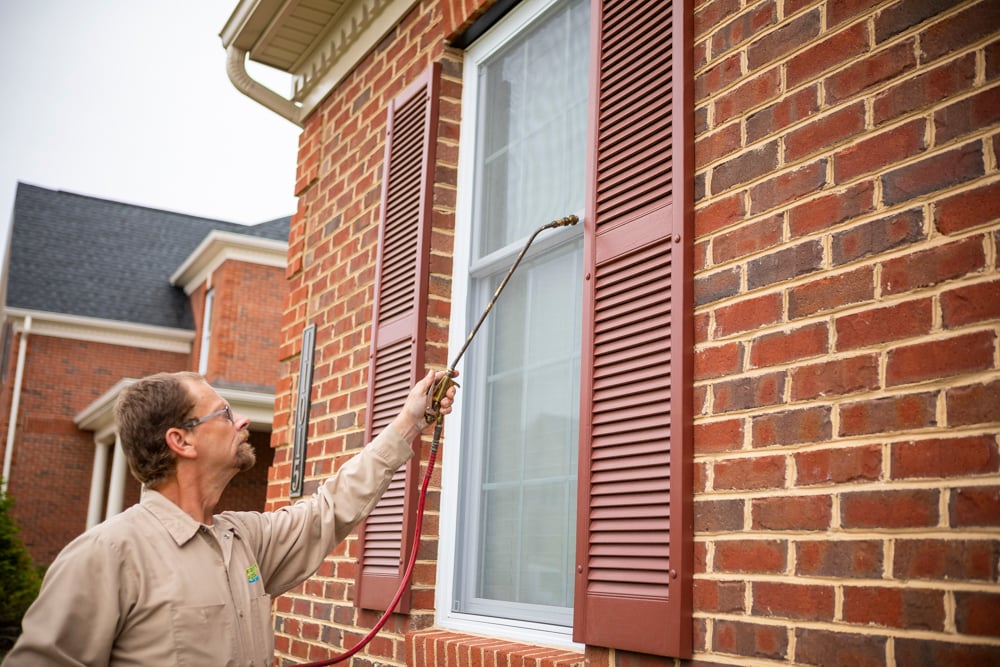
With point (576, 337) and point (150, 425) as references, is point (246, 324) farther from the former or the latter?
point (150, 425)

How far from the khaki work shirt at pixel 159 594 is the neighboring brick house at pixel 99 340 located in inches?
567

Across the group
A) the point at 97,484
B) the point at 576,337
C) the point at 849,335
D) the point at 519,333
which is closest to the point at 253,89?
the point at 519,333

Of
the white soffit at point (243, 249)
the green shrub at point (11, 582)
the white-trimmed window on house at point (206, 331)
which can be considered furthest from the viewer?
the white-trimmed window on house at point (206, 331)

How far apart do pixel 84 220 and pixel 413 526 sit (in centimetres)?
2165

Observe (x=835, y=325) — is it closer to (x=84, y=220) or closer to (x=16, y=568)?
(x=16, y=568)

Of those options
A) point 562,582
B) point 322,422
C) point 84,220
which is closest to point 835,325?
point 562,582

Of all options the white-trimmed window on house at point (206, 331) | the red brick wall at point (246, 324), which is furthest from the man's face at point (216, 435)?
the white-trimmed window on house at point (206, 331)

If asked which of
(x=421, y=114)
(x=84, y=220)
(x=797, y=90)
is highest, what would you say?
(x=84, y=220)

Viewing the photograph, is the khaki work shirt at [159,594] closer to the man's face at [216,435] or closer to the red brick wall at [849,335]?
the man's face at [216,435]

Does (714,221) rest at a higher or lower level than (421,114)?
lower

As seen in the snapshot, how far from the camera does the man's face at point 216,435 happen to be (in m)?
2.61

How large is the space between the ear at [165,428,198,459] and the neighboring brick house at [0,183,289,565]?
1440cm

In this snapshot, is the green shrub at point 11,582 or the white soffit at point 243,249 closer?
the green shrub at point 11,582

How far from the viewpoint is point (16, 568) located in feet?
42.5
